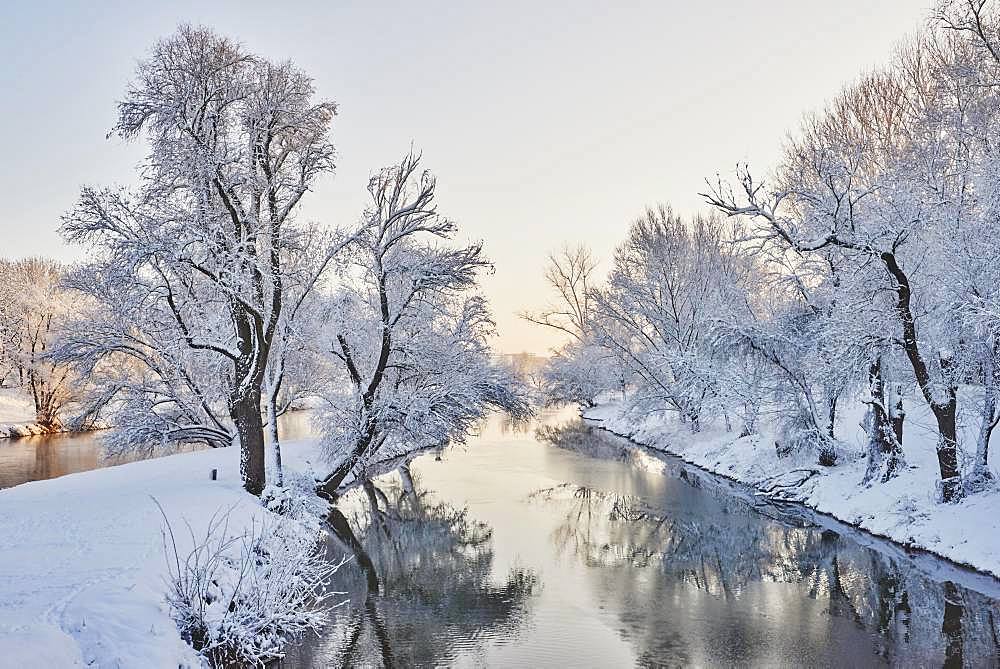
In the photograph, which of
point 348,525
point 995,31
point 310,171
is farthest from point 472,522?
point 995,31

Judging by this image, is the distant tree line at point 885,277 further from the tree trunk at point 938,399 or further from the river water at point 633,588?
the river water at point 633,588

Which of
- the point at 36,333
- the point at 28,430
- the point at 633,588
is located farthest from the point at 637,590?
the point at 36,333

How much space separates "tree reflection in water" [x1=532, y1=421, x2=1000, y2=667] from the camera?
9859 millimetres

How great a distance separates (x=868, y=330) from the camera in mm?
14789

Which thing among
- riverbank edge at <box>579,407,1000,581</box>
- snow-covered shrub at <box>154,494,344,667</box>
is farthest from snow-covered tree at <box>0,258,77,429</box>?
snow-covered shrub at <box>154,494,344,667</box>

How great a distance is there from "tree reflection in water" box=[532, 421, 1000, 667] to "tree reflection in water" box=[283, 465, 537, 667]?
1974 mm

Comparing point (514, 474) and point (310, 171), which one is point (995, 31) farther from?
point (514, 474)

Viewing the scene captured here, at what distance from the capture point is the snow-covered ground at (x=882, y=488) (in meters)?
13.3

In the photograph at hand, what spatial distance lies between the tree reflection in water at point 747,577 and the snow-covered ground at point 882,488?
88cm

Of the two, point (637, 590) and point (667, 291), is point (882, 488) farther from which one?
point (667, 291)

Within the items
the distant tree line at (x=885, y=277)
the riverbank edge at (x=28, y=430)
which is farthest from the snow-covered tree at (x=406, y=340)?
the riverbank edge at (x=28, y=430)

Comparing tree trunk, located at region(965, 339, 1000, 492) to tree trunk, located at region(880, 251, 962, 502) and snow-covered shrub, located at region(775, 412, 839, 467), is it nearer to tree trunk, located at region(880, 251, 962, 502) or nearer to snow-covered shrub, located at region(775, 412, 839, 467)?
tree trunk, located at region(880, 251, 962, 502)

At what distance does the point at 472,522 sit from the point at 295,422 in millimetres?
31857

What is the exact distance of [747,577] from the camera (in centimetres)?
1322
